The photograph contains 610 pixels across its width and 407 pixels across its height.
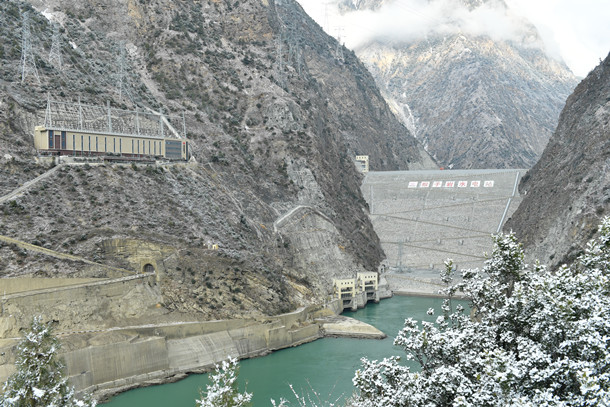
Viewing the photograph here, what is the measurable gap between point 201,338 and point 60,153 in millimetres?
24331

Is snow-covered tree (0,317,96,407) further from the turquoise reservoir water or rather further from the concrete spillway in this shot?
the concrete spillway

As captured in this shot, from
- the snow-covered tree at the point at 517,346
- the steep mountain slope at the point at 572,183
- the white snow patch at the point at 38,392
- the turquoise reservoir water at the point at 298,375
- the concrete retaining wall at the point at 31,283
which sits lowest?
the turquoise reservoir water at the point at 298,375

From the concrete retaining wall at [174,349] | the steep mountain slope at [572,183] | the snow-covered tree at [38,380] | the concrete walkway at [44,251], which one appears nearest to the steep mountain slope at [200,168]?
the concrete walkway at [44,251]

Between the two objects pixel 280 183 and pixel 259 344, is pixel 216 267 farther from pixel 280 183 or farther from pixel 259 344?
pixel 280 183

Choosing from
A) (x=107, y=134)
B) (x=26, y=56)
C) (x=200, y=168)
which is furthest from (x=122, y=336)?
(x=26, y=56)

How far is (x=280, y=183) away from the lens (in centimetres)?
8881

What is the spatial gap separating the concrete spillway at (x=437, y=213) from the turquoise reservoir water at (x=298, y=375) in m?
27.1

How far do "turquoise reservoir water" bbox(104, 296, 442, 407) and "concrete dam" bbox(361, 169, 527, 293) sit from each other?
83.2 feet

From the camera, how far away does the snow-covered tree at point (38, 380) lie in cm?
2264

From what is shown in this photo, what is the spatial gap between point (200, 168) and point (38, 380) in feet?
182

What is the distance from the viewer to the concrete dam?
9819cm

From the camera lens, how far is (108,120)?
74.2 metres

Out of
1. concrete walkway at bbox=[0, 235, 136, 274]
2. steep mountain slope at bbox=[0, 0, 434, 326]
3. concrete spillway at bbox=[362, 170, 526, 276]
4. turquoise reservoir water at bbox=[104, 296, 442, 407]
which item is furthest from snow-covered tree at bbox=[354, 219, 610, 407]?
concrete spillway at bbox=[362, 170, 526, 276]

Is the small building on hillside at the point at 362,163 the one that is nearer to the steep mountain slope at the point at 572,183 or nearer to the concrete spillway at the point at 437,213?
the concrete spillway at the point at 437,213
